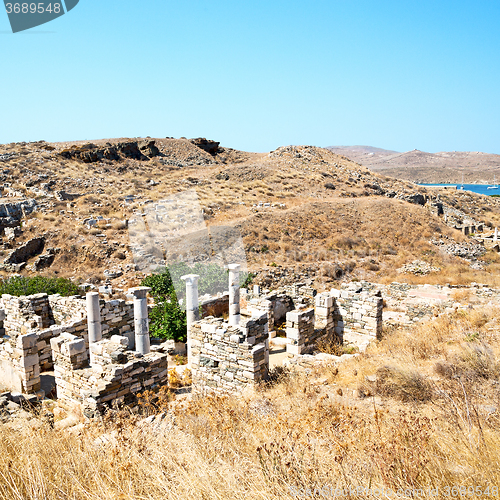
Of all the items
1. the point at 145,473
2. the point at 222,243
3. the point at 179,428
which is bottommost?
the point at 222,243

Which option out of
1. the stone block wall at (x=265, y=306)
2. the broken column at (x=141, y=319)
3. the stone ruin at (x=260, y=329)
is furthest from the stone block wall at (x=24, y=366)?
the stone block wall at (x=265, y=306)

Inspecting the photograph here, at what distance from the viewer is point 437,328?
1066cm

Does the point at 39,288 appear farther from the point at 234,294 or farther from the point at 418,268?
the point at 418,268

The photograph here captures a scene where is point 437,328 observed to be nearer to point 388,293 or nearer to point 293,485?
point 388,293

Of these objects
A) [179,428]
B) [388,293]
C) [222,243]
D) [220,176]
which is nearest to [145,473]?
[179,428]

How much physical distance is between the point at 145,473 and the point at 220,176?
146 ft

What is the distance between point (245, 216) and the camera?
32.3 metres

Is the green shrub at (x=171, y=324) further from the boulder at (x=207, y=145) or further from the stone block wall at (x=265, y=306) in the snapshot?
the boulder at (x=207, y=145)

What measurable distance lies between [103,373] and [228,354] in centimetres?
260

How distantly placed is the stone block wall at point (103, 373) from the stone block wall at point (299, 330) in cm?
366

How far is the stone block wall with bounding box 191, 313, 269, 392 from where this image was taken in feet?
27.5

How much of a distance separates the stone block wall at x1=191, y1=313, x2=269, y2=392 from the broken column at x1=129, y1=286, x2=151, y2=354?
3.83 m

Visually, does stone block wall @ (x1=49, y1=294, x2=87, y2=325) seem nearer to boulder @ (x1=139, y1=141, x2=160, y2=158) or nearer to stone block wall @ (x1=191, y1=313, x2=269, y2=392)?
stone block wall @ (x1=191, y1=313, x2=269, y2=392)

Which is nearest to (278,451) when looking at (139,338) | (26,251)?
(139,338)
